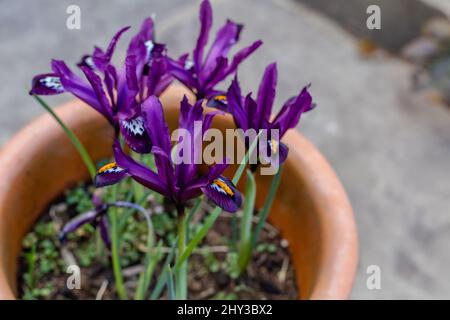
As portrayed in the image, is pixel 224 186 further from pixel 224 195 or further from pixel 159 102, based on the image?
pixel 159 102

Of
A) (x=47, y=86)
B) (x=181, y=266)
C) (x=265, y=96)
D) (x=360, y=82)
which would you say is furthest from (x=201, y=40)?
(x=360, y=82)

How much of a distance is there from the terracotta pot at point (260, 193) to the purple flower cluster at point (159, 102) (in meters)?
0.24

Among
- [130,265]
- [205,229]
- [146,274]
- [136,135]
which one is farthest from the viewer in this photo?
[130,265]

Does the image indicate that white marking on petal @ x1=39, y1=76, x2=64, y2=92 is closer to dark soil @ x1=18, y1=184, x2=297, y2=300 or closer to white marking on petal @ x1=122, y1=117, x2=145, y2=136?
white marking on petal @ x1=122, y1=117, x2=145, y2=136

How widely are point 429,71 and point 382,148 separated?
0.28m

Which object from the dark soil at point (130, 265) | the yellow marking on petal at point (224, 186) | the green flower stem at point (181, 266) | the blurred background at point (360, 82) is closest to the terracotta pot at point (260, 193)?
the dark soil at point (130, 265)

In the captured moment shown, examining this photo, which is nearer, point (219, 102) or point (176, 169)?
point (176, 169)

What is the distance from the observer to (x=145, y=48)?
0.94 m

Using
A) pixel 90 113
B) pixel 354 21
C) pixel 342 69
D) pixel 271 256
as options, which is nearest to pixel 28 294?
pixel 90 113

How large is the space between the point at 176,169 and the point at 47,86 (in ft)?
0.80

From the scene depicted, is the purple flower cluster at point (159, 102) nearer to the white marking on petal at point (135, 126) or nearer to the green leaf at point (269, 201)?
the white marking on petal at point (135, 126)

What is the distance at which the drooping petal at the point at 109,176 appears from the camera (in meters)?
0.81

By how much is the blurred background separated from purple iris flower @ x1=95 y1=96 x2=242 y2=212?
914 mm

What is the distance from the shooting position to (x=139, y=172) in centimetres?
84
